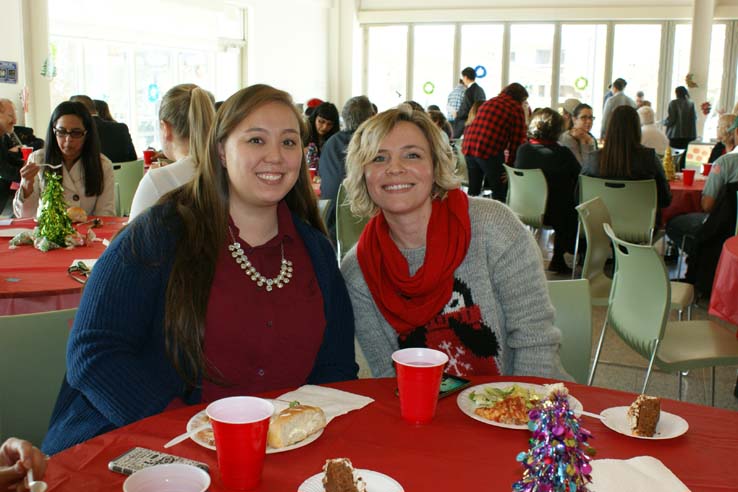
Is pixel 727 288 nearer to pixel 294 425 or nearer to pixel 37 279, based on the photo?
pixel 294 425

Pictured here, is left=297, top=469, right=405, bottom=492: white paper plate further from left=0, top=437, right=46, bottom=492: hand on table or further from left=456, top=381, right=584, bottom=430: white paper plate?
left=0, top=437, right=46, bottom=492: hand on table

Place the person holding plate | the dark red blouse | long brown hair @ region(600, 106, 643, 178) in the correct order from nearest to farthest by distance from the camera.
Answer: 1. the person holding plate
2. the dark red blouse
3. long brown hair @ region(600, 106, 643, 178)

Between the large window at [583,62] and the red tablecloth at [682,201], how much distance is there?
9108 millimetres

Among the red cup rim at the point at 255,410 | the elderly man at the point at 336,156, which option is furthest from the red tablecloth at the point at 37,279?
the elderly man at the point at 336,156

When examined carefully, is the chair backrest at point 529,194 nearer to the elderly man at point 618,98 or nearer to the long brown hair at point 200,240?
the long brown hair at point 200,240

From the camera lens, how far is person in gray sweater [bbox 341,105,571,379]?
2.08m

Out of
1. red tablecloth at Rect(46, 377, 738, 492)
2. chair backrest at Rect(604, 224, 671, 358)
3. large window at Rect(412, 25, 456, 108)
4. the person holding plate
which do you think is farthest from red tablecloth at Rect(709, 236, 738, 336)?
large window at Rect(412, 25, 456, 108)

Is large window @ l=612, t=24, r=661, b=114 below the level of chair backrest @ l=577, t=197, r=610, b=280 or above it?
above

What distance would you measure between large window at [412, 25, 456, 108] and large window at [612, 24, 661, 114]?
329cm

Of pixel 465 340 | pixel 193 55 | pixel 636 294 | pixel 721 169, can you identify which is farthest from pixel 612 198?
pixel 193 55

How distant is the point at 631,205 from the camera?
18.0 feet

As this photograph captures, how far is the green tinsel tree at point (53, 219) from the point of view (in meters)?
3.21

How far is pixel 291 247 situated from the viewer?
1952mm

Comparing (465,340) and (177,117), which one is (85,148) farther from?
(465,340)
